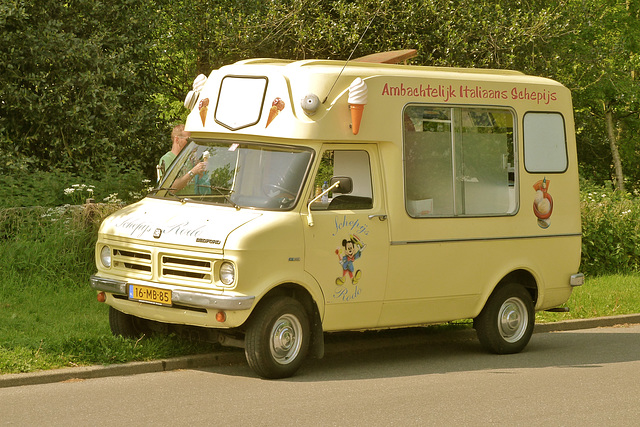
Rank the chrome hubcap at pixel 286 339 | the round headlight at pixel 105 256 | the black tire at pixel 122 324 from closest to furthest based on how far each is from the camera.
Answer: the chrome hubcap at pixel 286 339
the round headlight at pixel 105 256
the black tire at pixel 122 324

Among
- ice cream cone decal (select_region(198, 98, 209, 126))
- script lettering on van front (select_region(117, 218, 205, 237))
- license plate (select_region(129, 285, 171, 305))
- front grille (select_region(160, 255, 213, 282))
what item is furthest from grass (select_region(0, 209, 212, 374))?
ice cream cone decal (select_region(198, 98, 209, 126))

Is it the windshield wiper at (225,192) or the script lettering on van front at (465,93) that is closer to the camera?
the windshield wiper at (225,192)

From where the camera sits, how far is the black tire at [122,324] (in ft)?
33.0

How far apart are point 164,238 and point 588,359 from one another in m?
4.53

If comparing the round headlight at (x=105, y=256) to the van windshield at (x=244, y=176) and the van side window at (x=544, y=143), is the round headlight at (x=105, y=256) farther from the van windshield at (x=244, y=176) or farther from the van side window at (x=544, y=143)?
the van side window at (x=544, y=143)

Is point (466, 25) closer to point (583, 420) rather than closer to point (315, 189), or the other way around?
point (315, 189)

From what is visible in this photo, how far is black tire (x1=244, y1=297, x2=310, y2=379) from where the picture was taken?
355 inches

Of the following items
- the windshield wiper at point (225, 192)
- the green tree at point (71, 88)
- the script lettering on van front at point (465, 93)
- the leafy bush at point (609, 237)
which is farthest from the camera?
the leafy bush at point (609, 237)

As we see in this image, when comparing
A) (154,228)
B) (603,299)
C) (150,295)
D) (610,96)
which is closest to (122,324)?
(150,295)

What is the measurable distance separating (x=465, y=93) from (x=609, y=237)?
7.86 meters

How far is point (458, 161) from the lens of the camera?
35.1ft

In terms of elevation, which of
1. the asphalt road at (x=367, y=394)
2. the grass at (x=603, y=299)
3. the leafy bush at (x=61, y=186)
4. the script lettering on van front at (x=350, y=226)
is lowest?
the asphalt road at (x=367, y=394)

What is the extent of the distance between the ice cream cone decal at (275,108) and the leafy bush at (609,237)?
9119 millimetres

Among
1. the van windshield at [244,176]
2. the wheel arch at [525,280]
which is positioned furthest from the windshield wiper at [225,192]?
the wheel arch at [525,280]
